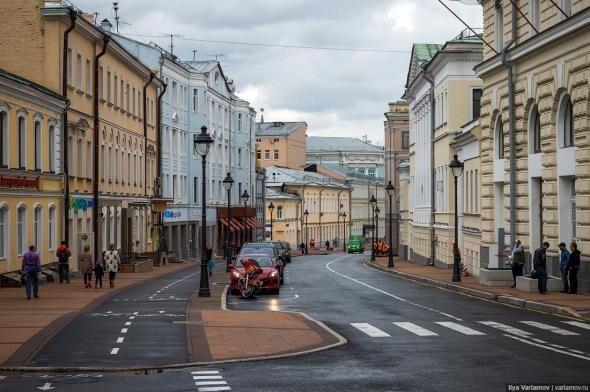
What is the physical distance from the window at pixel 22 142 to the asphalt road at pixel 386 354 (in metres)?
10.6

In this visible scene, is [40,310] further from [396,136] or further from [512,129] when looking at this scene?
[396,136]

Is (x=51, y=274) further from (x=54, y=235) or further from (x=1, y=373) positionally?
(x=1, y=373)

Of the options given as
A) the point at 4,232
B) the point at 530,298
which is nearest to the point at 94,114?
the point at 4,232

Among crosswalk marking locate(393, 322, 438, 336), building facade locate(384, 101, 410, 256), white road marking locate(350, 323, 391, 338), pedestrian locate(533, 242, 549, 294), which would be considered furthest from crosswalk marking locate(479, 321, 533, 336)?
building facade locate(384, 101, 410, 256)

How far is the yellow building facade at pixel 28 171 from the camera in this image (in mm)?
Answer: 37500

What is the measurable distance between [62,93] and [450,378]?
32459 millimetres

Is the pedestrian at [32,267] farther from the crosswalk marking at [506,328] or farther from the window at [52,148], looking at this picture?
the crosswalk marking at [506,328]

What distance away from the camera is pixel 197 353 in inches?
733

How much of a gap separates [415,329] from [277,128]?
139 metres

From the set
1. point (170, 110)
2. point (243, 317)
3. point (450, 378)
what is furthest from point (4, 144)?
point (170, 110)

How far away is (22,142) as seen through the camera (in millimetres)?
39531

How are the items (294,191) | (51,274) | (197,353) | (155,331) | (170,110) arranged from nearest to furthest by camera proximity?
(197,353) → (155,331) → (51,274) → (170,110) → (294,191)

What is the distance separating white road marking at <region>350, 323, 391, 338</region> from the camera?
22078 mm

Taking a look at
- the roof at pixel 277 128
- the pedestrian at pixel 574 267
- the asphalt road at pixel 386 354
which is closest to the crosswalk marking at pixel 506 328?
the asphalt road at pixel 386 354
